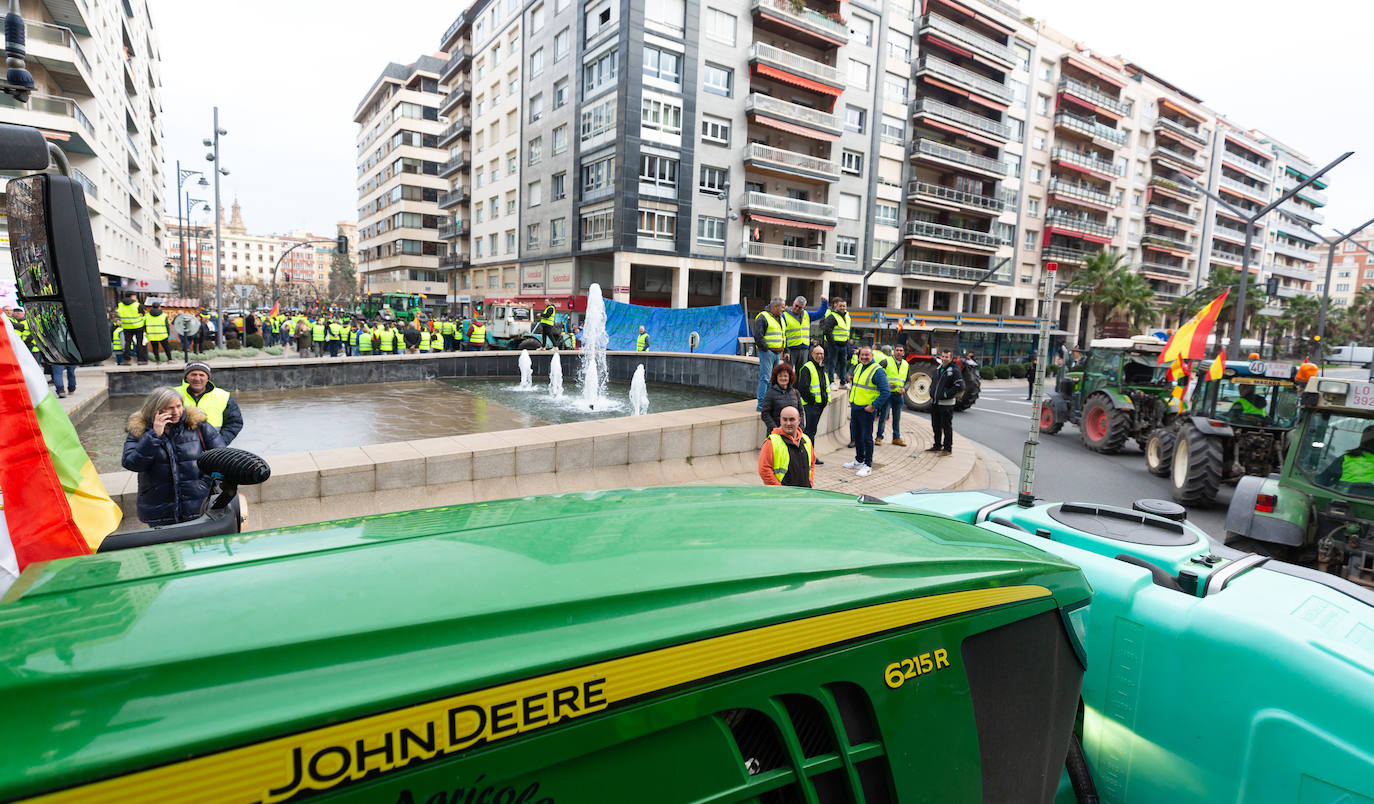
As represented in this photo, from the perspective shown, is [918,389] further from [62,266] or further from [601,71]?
[601,71]

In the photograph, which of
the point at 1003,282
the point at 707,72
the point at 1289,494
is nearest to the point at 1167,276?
the point at 1003,282

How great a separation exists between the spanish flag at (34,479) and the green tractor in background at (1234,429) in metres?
11.9

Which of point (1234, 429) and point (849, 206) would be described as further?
point (849, 206)

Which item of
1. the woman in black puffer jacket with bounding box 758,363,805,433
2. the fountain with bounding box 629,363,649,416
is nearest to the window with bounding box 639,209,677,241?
the fountain with bounding box 629,363,649,416

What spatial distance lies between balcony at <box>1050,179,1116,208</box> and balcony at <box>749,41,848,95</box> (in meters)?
24.0

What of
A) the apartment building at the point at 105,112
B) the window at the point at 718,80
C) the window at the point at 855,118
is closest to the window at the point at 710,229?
the window at the point at 718,80

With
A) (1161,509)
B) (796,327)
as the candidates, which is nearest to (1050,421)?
(796,327)

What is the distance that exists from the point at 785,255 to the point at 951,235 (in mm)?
15577

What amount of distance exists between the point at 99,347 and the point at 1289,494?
890 cm

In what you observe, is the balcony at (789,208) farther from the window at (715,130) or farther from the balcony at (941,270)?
the balcony at (941,270)

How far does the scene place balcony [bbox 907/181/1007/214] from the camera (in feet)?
156

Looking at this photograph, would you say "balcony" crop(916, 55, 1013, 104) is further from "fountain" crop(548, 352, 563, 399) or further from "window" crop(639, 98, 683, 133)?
"fountain" crop(548, 352, 563, 399)

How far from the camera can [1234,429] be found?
10.6 m

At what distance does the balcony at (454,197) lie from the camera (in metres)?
59.2
